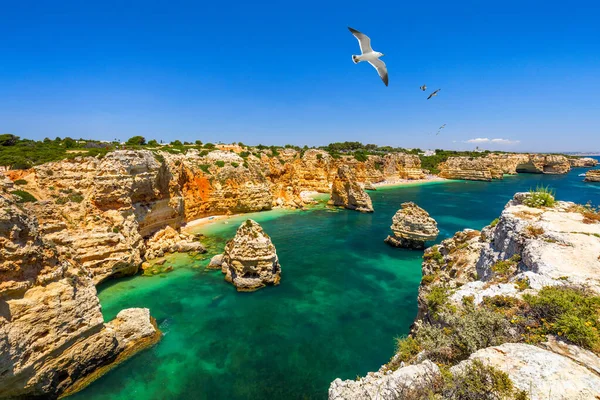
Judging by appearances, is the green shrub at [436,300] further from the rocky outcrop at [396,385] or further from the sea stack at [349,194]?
the sea stack at [349,194]

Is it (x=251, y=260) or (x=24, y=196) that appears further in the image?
(x=251, y=260)

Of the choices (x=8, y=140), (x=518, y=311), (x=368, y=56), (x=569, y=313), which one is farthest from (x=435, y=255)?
(x=8, y=140)

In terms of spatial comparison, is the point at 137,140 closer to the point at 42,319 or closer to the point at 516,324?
the point at 42,319

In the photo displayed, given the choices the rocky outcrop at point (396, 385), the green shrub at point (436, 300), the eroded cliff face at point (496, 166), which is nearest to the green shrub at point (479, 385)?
the rocky outcrop at point (396, 385)

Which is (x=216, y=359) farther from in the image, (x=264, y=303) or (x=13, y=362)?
(x=13, y=362)

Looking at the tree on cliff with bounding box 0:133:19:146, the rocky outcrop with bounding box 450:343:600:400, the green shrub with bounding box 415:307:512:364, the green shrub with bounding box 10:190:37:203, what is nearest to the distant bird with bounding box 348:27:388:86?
the green shrub with bounding box 415:307:512:364

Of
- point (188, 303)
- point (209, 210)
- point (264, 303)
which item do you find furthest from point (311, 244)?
point (209, 210)
